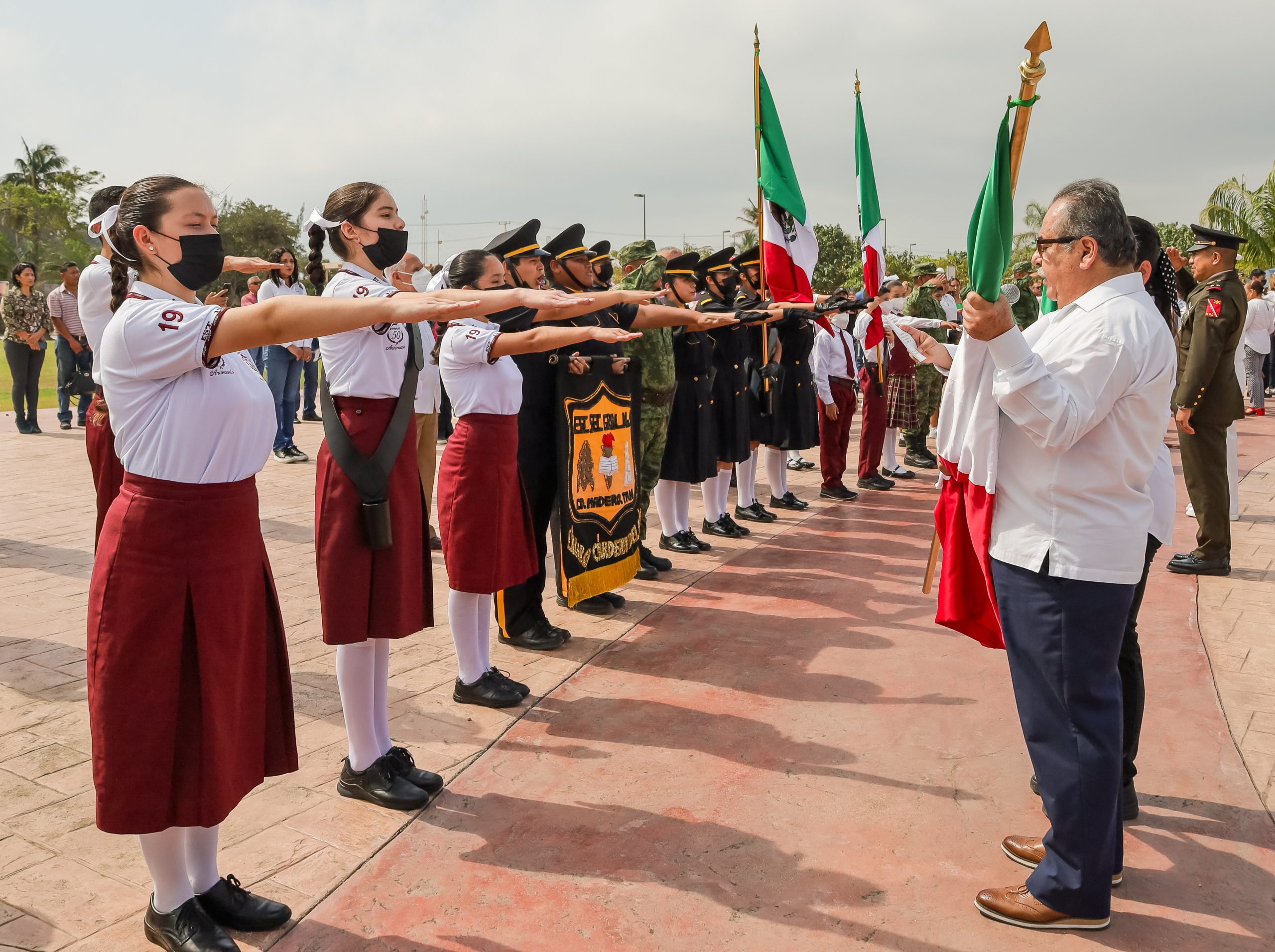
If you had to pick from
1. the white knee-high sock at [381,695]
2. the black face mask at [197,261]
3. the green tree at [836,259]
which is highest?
the green tree at [836,259]

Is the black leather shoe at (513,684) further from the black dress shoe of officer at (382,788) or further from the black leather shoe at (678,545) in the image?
the black leather shoe at (678,545)

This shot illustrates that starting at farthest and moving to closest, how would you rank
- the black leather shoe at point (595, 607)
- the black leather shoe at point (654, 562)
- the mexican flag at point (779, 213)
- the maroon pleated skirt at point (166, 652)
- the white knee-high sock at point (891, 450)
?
the white knee-high sock at point (891, 450) → the mexican flag at point (779, 213) → the black leather shoe at point (654, 562) → the black leather shoe at point (595, 607) → the maroon pleated skirt at point (166, 652)

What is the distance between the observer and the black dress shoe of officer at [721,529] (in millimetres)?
7859

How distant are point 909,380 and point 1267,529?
3680 millimetres

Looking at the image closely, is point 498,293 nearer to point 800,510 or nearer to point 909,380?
point 800,510

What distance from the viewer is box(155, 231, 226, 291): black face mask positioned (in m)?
2.54

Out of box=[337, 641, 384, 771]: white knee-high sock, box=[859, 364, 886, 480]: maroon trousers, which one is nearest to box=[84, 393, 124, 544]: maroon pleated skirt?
box=[337, 641, 384, 771]: white knee-high sock

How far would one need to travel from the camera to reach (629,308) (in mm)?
5828

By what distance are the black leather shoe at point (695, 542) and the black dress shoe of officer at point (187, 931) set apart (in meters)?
5.00

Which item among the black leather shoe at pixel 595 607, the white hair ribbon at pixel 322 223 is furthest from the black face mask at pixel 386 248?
the black leather shoe at pixel 595 607

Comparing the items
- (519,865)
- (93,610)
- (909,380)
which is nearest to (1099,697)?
(519,865)

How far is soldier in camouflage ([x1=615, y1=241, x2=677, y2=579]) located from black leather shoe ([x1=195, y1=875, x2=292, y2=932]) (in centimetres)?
371

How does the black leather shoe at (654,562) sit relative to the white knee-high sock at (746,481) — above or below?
below

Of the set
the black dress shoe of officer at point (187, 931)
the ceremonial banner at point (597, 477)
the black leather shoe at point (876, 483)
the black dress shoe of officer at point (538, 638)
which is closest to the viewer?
the black dress shoe of officer at point (187, 931)
